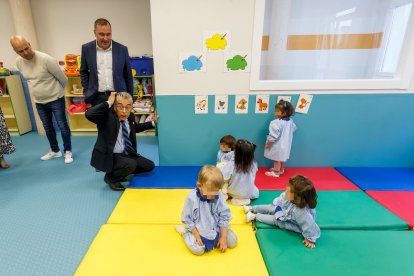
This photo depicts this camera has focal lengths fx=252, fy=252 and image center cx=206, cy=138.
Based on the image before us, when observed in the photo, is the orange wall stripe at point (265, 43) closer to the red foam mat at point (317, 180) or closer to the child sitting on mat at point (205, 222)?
the red foam mat at point (317, 180)

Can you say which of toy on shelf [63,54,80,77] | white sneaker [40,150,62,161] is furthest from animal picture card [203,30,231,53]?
toy on shelf [63,54,80,77]

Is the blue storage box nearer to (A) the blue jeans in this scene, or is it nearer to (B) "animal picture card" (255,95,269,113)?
(A) the blue jeans

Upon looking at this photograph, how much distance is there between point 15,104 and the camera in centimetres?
479

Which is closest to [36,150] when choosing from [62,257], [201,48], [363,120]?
[62,257]

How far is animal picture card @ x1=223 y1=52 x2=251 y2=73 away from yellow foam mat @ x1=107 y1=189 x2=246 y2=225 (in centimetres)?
155

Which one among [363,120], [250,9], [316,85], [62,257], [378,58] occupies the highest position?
[250,9]

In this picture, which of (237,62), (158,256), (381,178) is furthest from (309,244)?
(237,62)

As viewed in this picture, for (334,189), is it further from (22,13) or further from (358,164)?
(22,13)

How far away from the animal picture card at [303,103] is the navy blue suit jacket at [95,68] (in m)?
2.17

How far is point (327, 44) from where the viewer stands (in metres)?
3.25

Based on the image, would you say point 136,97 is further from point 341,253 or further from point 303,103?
point 341,253

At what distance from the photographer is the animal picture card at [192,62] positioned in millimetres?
3026

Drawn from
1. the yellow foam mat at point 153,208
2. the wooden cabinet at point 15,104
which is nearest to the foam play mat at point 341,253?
Answer: the yellow foam mat at point 153,208

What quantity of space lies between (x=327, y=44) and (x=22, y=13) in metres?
5.00
